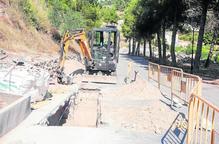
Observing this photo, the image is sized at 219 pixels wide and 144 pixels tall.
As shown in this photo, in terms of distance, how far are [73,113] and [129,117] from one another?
16.7ft

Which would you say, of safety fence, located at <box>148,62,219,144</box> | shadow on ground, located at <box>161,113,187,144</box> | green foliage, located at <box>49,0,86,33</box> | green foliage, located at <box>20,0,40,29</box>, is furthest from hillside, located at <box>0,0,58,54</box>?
shadow on ground, located at <box>161,113,187,144</box>

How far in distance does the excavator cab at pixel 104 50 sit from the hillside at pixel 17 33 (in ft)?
13.2

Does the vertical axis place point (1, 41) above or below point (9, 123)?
above

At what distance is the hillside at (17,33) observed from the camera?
29091 millimetres

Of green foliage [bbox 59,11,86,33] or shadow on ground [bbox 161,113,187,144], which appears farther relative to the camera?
green foliage [bbox 59,11,86,33]

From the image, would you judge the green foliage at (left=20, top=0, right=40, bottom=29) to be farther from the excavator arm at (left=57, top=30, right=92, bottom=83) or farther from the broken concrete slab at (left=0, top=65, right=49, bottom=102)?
the broken concrete slab at (left=0, top=65, right=49, bottom=102)

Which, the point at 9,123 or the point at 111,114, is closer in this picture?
the point at 9,123

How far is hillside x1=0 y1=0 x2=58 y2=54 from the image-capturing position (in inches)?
1145

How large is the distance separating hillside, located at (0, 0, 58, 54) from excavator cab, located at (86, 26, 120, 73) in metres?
4.01

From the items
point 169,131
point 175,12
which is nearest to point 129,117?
Answer: point 169,131

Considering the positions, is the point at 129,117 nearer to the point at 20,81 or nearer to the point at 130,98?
the point at 20,81

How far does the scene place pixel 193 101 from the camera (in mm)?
9352

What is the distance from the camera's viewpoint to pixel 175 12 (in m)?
48.7

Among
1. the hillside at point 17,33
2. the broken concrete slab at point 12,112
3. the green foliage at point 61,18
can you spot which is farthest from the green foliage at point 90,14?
the broken concrete slab at point 12,112
